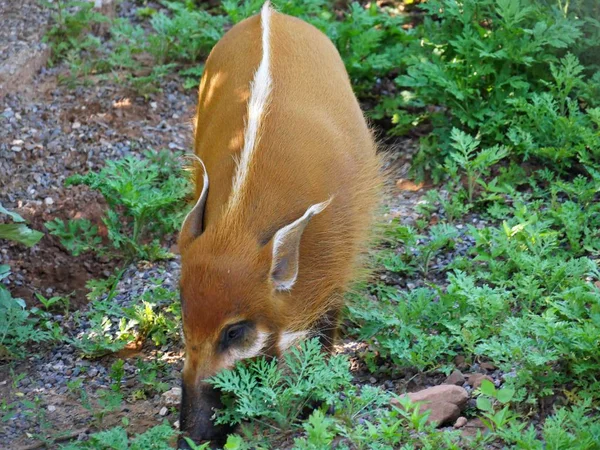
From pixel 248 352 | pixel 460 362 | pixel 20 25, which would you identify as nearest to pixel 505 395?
pixel 460 362

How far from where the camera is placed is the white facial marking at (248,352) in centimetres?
471

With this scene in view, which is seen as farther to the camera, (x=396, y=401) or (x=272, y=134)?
(x=272, y=134)

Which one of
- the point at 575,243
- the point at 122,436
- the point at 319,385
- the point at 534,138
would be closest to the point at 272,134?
the point at 319,385

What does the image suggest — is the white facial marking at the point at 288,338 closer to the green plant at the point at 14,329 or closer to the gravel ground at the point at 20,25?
the green plant at the point at 14,329

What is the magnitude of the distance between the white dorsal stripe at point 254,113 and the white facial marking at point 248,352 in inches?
28.5

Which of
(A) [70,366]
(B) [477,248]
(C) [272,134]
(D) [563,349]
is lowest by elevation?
(A) [70,366]

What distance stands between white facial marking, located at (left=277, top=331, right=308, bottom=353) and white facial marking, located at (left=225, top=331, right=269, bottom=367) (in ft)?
0.46

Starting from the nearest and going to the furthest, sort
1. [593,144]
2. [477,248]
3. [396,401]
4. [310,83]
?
[396,401] < [310,83] < [477,248] < [593,144]

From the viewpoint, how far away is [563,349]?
183 inches

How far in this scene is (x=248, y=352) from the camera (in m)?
4.75

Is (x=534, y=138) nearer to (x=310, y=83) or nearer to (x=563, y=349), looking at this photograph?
(x=310, y=83)

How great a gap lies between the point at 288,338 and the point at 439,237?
1.78 m

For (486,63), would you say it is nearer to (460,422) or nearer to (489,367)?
(489,367)

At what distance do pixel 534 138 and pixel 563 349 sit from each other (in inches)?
114
